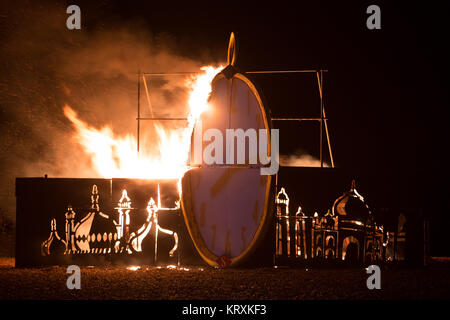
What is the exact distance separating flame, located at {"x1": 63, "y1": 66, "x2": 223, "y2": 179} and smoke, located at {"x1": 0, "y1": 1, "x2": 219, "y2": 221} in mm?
343

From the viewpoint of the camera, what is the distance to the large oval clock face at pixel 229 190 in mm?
10250

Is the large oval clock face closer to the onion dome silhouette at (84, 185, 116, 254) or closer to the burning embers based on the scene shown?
the burning embers

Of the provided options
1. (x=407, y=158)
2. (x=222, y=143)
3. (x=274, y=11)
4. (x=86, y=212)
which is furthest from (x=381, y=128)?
(x=86, y=212)

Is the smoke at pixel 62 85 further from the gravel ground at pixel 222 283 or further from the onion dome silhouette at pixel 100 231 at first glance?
the gravel ground at pixel 222 283

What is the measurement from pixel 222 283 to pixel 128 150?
730 cm

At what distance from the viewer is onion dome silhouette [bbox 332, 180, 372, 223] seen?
10.6 meters

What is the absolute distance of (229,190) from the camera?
10.6m

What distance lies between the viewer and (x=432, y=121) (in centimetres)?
1567

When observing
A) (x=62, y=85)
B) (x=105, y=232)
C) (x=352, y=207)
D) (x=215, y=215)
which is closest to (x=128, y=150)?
(x=62, y=85)

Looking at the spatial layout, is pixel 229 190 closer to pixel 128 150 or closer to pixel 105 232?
pixel 105 232

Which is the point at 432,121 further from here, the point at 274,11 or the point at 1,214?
the point at 1,214

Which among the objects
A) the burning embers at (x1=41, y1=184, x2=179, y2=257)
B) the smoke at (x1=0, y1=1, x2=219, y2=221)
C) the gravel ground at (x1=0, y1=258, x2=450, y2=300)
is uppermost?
the smoke at (x1=0, y1=1, x2=219, y2=221)

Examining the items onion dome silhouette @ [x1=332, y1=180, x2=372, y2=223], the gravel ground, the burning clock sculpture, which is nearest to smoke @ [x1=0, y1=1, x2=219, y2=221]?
the burning clock sculpture

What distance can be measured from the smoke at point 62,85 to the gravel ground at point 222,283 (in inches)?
259
